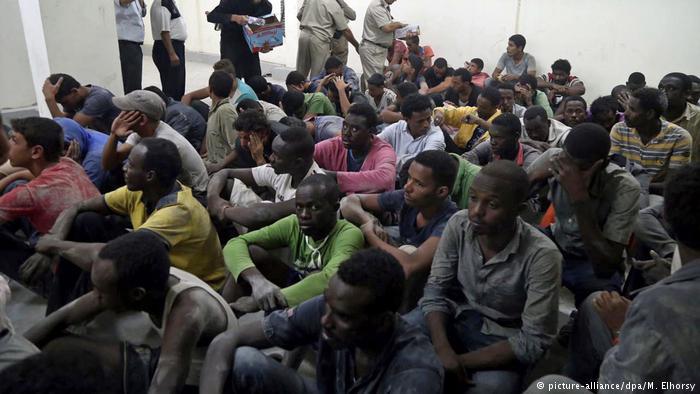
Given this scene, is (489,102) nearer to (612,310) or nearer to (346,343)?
(612,310)

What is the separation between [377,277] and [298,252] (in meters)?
1.08

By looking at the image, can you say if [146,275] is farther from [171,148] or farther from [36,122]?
[36,122]

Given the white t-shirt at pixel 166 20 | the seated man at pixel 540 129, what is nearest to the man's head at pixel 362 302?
the seated man at pixel 540 129

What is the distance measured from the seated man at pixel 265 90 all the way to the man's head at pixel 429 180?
132 inches

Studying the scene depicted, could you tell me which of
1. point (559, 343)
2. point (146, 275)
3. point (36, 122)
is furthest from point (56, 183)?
point (559, 343)

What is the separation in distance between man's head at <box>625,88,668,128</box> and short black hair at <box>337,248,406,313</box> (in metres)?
2.69

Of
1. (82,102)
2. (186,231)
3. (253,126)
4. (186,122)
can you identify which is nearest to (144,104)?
(253,126)

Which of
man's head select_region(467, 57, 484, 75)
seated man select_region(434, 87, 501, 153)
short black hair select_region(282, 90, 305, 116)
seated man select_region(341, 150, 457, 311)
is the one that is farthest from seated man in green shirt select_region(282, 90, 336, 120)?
man's head select_region(467, 57, 484, 75)

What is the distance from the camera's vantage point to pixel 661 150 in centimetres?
391

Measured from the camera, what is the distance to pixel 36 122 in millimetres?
3379

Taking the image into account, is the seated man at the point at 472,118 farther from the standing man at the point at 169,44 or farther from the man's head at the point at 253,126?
the standing man at the point at 169,44

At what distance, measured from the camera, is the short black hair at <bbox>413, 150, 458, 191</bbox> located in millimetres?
2893

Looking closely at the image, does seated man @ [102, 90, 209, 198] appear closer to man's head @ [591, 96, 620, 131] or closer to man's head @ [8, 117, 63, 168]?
man's head @ [8, 117, 63, 168]

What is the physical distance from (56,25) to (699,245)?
19.5 feet
